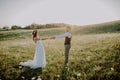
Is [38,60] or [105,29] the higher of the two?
[105,29]

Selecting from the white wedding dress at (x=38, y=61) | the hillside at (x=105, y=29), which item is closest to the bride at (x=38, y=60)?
the white wedding dress at (x=38, y=61)

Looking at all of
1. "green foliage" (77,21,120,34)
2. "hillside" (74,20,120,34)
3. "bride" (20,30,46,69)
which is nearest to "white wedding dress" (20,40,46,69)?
"bride" (20,30,46,69)

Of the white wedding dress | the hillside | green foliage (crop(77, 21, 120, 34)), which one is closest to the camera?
the white wedding dress

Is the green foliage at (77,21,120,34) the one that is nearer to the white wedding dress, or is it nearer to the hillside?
the hillside

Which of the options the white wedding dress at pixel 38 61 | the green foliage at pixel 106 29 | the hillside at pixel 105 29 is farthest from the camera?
the hillside at pixel 105 29

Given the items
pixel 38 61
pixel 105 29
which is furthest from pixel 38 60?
pixel 105 29

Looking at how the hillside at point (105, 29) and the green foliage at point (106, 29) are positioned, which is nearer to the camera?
the green foliage at point (106, 29)

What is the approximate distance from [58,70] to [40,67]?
192cm

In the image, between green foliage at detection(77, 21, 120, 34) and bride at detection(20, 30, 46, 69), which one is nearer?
bride at detection(20, 30, 46, 69)

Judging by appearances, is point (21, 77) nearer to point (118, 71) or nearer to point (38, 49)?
point (38, 49)

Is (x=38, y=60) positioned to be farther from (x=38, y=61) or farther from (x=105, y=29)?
(x=105, y=29)

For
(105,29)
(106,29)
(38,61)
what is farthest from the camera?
(105,29)

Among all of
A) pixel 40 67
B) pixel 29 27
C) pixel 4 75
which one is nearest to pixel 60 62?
pixel 40 67

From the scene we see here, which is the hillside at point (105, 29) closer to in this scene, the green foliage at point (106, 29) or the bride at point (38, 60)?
the green foliage at point (106, 29)
